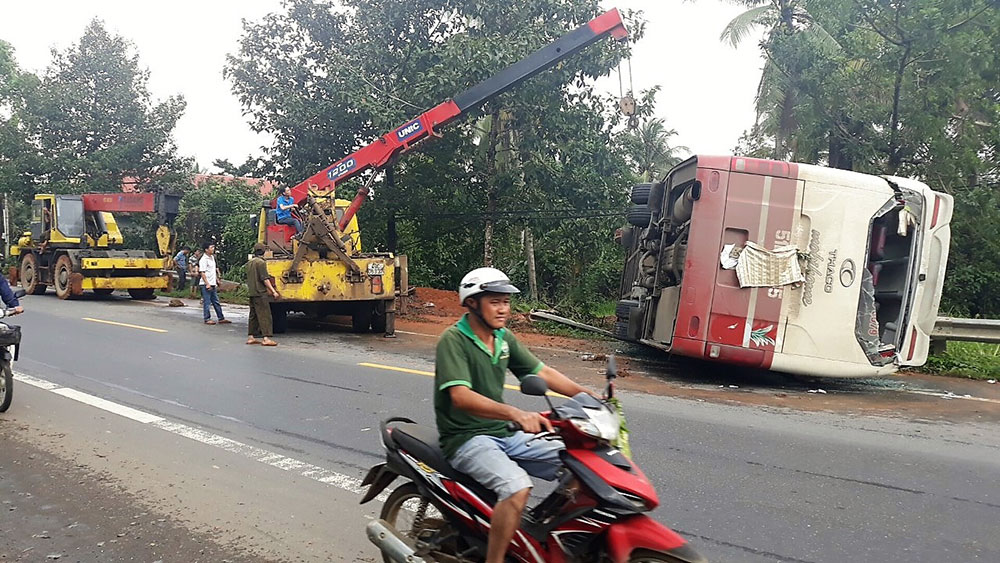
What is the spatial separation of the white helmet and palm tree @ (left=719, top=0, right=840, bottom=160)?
1327 centimetres

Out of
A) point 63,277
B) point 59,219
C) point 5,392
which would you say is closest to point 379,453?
point 5,392

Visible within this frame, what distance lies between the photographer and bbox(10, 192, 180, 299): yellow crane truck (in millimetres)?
21016

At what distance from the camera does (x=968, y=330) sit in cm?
1014

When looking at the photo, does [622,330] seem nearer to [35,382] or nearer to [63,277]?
[35,382]

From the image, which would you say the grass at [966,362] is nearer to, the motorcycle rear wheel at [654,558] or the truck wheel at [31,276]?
the motorcycle rear wheel at [654,558]

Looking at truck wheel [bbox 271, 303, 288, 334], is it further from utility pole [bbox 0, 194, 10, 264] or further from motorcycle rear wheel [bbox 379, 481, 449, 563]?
utility pole [bbox 0, 194, 10, 264]

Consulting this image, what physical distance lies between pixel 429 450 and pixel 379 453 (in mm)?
2502

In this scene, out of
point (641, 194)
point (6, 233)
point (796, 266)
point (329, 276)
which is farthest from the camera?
point (6, 233)

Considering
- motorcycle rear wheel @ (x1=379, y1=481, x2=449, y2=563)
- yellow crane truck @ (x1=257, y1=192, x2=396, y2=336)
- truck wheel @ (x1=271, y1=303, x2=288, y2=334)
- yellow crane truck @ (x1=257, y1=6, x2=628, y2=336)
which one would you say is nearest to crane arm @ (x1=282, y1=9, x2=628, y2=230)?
yellow crane truck @ (x1=257, y1=6, x2=628, y2=336)

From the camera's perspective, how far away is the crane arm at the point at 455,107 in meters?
14.3

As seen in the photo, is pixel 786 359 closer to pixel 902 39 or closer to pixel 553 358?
pixel 553 358

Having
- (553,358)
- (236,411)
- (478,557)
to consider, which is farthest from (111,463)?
(553,358)

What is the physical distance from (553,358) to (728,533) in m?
6.75

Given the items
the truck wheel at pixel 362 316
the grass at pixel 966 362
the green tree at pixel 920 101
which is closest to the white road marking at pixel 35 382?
the truck wheel at pixel 362 316
